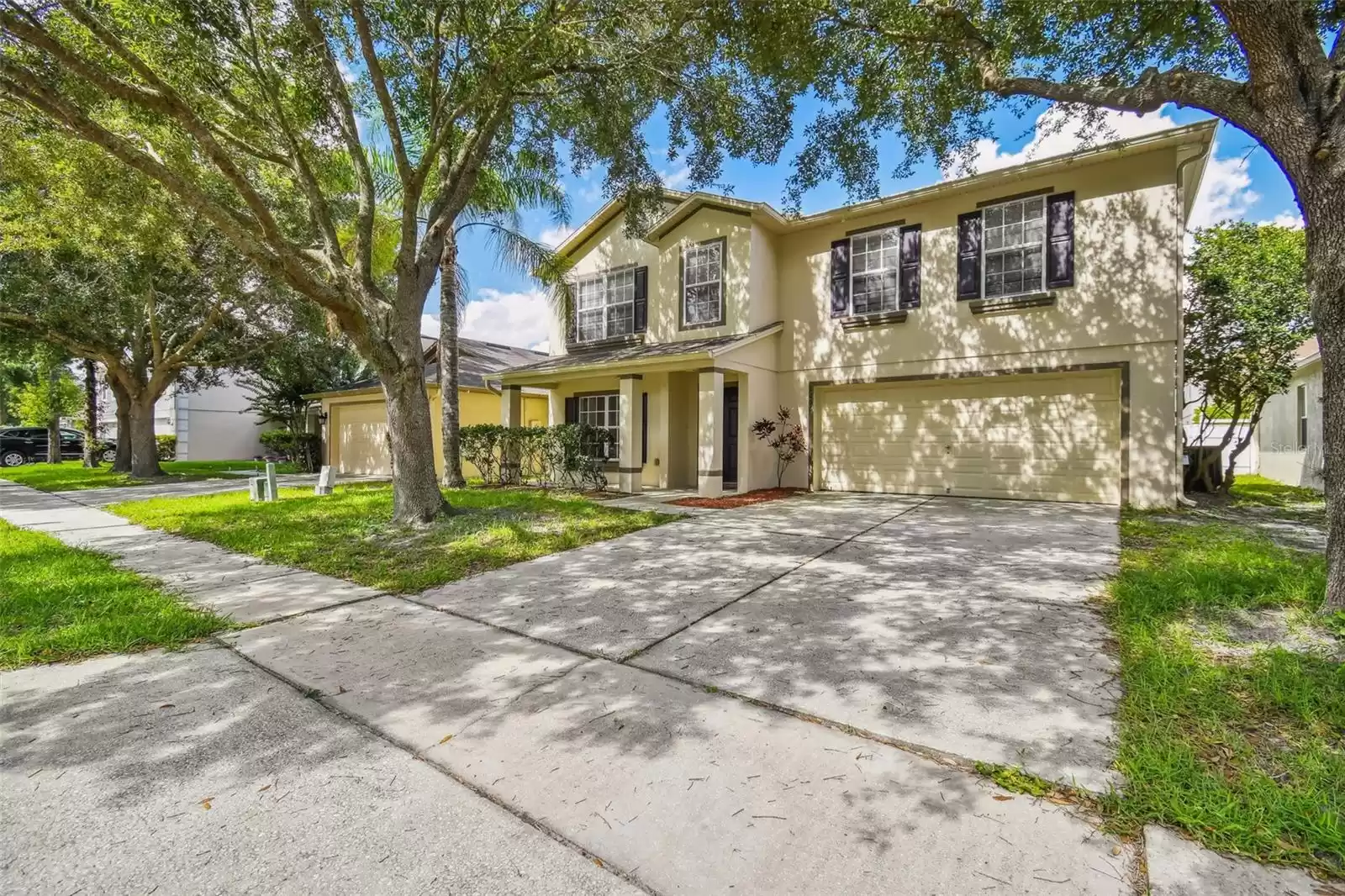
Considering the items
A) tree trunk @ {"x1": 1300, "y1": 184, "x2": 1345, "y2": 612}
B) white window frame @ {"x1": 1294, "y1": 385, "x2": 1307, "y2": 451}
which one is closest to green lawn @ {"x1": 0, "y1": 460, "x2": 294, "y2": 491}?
tree trunk @ {"x1": 1300, "y1": 184, "x2": 1345, "y2": 612}

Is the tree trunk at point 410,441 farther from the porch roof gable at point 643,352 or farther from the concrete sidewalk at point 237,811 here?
the concrete sidewalk at point 237,811

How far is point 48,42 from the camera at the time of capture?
4.93 metres

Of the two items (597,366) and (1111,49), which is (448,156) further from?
(1111,49)

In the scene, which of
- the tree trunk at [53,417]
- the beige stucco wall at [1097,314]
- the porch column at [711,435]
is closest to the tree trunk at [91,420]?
the tree trunk at [53,417]

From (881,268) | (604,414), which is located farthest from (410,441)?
(881,268)

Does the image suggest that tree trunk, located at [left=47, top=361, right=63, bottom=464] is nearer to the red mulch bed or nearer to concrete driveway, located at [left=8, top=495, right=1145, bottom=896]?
the red mulch bed

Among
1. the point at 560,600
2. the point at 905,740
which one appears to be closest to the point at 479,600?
the point at 560,600

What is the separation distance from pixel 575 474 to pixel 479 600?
7.43 meters

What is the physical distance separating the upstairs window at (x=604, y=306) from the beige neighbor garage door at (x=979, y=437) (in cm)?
475

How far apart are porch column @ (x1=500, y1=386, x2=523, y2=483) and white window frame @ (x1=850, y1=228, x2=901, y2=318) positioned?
7634 mm

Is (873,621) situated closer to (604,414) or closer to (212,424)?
(604,414)

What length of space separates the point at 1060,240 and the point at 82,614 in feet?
40.9

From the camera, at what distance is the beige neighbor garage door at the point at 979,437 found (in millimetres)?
9312

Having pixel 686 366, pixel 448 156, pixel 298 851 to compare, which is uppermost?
pixel 448 156
